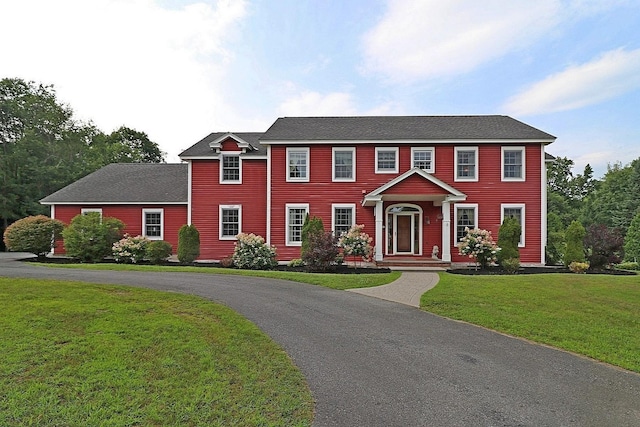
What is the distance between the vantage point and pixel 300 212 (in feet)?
61.7

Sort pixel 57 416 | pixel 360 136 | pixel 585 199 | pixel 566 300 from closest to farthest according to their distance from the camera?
pixel 57 416, pixel 566 300, pixel 360 136, pixel 585 199

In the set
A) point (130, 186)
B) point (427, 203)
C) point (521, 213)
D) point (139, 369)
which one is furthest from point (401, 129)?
point (139, 369)

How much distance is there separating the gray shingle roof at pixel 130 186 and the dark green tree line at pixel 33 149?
32.6 ft

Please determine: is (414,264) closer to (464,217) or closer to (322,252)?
(464,217)

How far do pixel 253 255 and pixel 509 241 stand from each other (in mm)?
11877

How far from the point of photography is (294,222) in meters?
18.8

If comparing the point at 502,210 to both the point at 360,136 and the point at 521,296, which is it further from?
the point at 521,296

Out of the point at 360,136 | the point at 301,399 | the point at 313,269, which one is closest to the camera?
the point at 301,399

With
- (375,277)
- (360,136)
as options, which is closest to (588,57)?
(360,136)

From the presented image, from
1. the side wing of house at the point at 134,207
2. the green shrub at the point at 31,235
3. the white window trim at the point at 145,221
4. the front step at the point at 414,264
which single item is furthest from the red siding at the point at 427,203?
the green shrub at the point at 31,235

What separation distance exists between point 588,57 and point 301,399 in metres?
22.6

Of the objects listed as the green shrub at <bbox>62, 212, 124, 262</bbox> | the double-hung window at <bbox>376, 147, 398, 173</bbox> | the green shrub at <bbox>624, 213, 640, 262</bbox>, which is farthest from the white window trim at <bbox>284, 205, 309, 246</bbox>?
the green shrub at <bbox>624, 213, 640, 262</bbox>

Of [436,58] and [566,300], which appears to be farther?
[436,58]

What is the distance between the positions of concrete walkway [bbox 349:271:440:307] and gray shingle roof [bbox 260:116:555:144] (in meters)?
8.34
